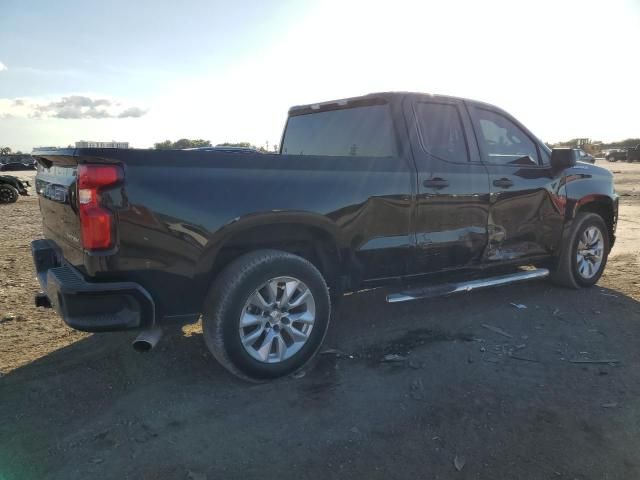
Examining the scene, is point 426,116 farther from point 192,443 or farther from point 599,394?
point 192,443

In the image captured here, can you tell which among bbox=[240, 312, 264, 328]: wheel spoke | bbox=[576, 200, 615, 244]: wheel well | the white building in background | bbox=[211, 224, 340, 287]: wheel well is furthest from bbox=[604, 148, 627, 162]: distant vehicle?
the white building in background

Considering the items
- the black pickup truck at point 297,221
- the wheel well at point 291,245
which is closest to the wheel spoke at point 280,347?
the black pickup truck at point 297,221

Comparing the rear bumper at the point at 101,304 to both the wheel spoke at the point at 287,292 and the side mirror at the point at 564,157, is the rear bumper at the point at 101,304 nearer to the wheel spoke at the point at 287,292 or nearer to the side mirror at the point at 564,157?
the wheel spoke at the point at 287,292

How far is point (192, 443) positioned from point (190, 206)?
135 cm

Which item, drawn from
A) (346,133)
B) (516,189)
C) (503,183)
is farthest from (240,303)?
(516,189)

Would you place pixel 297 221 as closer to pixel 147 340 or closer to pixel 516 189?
pixel 147 340

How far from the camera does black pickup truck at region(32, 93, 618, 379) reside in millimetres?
2879

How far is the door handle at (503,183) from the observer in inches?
179

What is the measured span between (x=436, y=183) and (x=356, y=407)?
77.0 inches

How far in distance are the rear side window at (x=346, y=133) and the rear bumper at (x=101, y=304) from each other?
2235 mm

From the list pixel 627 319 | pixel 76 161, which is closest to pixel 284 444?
pixel 76 161

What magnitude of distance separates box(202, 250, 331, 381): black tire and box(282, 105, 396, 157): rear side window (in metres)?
1.36

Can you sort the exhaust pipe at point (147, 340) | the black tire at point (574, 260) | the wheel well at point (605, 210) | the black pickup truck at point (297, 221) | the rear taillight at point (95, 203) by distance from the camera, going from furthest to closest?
the wheel well at point (605, 210), the black tire at point (574, 260), the exhaust pipe at point (147, 340), the black pickup truck at point (297, 221), the rear taillight at point (95, 203)

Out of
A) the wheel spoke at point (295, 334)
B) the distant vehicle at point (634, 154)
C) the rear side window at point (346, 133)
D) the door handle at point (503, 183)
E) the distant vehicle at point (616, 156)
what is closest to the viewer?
the wheel spoke at point (295, 334)
